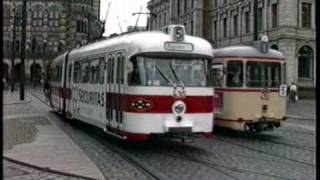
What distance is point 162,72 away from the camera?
45.3ft

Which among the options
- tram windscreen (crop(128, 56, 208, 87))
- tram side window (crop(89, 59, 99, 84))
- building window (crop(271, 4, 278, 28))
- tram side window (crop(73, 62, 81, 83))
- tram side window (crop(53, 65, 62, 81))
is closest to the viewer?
tram windscreen (crop(128, 56, 208, 87))

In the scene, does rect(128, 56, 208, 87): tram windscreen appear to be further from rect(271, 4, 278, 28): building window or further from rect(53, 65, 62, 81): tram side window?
rect(271, 4, 278, 28): building window

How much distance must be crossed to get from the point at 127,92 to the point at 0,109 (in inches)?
430

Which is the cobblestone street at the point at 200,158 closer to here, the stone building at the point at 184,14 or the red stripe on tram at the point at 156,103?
the red stripe on tram at the point at 156,103

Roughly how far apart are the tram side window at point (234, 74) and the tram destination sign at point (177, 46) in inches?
159

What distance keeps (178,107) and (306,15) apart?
5183 cm

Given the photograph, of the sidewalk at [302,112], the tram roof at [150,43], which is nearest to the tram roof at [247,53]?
the tram roof at [150,43]

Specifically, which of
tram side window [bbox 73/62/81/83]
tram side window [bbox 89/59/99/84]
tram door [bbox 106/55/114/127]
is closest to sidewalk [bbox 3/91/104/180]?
tram door [bbox 106/55/114/127]

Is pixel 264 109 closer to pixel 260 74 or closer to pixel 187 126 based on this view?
pixel 260 74

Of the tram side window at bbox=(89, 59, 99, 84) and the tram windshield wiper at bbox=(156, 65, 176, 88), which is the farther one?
the tram side window at bbox=(89, 59, 99, 84)

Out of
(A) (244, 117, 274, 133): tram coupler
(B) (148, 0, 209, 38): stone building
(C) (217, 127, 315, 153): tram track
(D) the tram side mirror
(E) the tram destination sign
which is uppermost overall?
(B) (148, 0, 209, 38): stone building

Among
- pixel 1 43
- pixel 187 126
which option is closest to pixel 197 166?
pixel 187 126

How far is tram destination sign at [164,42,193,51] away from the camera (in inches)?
551

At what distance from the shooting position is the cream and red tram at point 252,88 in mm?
17859
